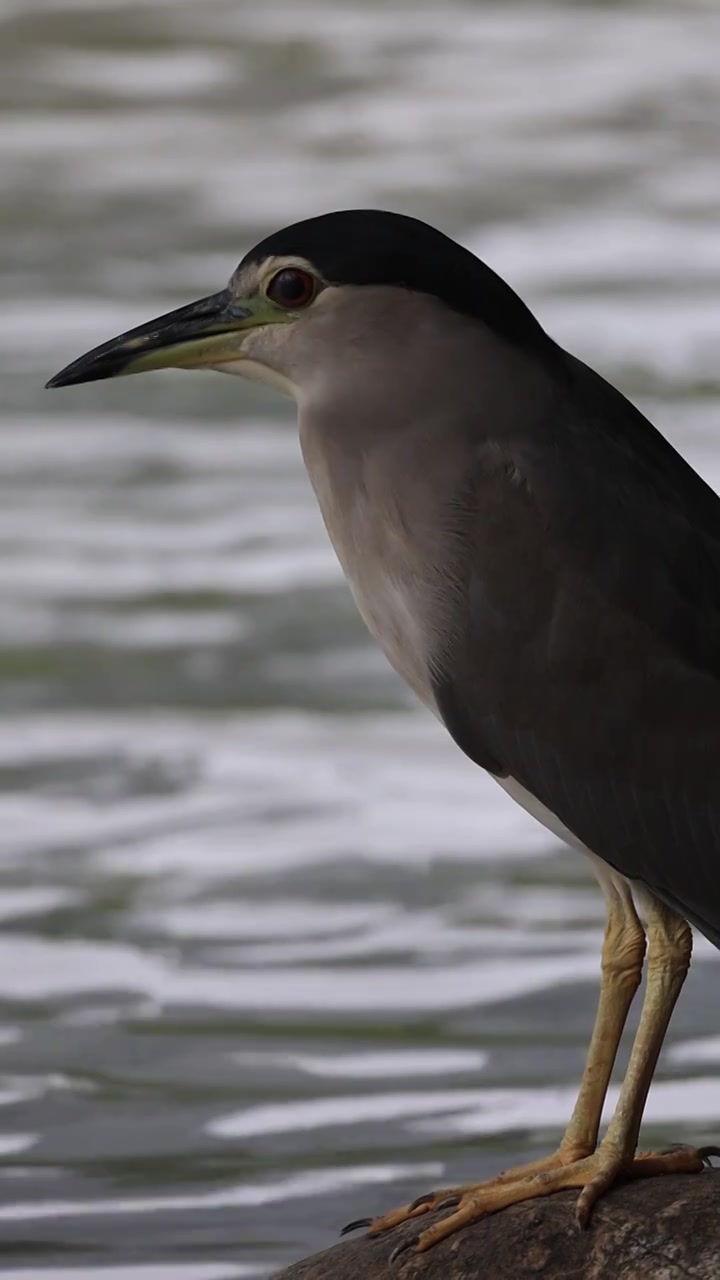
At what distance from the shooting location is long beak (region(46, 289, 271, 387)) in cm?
426

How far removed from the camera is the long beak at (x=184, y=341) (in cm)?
426

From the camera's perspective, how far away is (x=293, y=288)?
165 inches

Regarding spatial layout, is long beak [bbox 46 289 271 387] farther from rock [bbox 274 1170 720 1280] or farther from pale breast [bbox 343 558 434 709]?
rock [bbox 274 1170 720 1280]

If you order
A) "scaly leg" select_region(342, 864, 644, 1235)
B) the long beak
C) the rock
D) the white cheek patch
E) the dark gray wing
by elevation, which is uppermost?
the long beak

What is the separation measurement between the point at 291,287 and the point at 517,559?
0.59 meters

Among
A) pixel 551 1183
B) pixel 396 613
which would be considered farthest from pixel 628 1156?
pixel 396 613

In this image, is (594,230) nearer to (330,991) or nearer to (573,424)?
(330,991)

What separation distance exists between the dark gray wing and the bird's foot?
1.35 feet

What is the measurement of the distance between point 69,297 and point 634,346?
113 inches

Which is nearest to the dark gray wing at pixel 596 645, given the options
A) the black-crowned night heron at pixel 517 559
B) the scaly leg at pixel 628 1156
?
the black-crowned night heron at pixel 517 559

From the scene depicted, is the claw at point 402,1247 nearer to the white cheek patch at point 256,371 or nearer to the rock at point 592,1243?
the rock at point 592,1243

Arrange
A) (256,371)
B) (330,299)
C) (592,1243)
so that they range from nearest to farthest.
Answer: (592,1243) → (330,299) → (256,371)

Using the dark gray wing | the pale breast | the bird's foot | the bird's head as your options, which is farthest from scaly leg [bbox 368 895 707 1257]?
the bird's head

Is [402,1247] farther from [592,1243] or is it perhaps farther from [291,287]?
[291,287]
